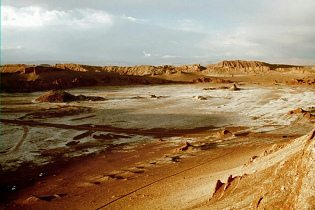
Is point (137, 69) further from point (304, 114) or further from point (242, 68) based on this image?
point (304, 114)

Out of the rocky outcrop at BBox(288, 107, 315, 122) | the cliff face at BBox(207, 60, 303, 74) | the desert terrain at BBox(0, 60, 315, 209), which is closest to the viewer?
the desert terrain at BBox(0, 60, 315, 209)

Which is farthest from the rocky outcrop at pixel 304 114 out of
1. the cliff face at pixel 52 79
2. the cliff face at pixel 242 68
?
the cliff face at pixel 242 68

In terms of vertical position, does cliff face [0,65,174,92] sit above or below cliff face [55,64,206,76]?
below

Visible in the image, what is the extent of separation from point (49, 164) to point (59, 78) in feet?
94.7

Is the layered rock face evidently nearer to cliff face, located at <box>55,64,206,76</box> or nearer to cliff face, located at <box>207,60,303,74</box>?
cliff face, located at <box>55,64,206,76</box>

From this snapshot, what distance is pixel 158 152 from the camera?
13883mm

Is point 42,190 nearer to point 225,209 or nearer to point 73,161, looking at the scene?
point 73,161

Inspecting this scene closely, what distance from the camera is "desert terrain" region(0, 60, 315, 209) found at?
7294mm

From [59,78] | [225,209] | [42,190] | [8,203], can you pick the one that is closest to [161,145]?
[42,190]

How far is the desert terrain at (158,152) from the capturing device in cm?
729

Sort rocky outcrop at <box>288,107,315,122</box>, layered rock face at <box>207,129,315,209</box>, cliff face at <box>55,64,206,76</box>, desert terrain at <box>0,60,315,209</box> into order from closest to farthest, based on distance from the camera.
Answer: layered rock face at <box>207,129,315,209</box> < desert terrain at <box>0,60,315,209</box> < rocky outcrop at <box>288,107,315,122</box> < cliff face at <box>55,64,206,76</box>

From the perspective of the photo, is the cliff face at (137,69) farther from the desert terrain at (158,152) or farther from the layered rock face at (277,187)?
the layered rock face at (277,187)

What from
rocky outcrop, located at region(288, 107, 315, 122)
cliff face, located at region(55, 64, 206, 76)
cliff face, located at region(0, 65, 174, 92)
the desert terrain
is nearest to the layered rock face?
the desert terrain

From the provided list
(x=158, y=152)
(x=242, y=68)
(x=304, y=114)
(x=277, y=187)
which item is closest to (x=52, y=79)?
(x=304, y=114)
